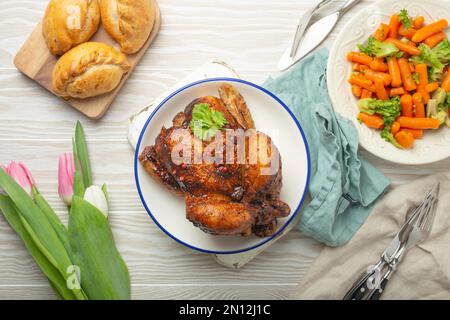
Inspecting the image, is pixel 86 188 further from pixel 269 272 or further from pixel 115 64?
pixel 269 272

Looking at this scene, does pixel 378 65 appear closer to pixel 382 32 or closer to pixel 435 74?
pixel 382 32

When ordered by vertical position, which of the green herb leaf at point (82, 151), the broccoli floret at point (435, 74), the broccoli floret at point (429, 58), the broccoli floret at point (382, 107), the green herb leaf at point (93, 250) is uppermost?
the broccoli floret at point (429, 58)

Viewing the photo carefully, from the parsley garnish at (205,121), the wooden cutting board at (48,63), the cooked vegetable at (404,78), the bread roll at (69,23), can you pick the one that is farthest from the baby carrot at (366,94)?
the bread roll at (69,23)

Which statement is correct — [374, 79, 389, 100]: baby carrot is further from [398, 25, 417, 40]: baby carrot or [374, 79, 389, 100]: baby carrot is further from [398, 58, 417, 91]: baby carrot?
[398, 25, 417, 40]: baby carrot

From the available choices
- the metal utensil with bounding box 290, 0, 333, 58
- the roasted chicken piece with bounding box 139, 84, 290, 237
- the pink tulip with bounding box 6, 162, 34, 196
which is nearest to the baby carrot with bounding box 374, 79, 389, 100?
the metal utensil with bounding box 290, 0, 333, 58

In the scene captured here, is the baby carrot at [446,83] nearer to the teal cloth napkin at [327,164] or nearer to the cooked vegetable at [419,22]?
the cooked vegetable at [419,22]

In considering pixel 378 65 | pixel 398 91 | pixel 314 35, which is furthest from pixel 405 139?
pixel 314 35
